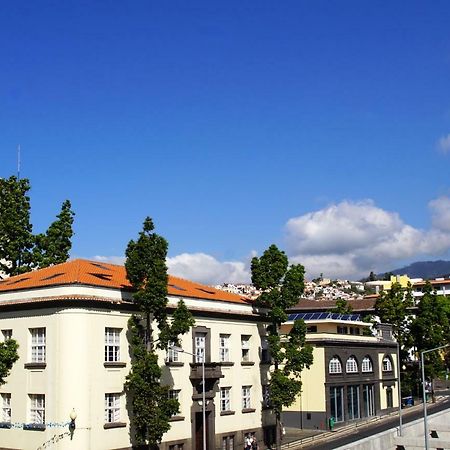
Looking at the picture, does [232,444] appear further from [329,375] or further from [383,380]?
[383,380]

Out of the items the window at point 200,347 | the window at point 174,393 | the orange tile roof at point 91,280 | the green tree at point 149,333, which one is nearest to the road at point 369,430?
the window at point 200,347

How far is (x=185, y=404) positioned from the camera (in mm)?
56188

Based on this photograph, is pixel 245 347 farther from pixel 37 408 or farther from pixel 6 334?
pixel 6 334

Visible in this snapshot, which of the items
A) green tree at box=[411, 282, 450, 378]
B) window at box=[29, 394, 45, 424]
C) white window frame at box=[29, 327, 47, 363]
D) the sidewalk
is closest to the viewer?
window at box=[29, 394, 45, 424]

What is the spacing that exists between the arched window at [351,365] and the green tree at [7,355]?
142ft

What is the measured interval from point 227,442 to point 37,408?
17716 mm

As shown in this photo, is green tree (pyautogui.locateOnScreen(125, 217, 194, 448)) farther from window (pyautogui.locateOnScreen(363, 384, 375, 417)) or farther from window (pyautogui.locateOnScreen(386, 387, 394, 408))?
window (pyautogui.locateOnScreen(386, 387, 394, 408))

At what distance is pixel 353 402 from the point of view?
272 feet

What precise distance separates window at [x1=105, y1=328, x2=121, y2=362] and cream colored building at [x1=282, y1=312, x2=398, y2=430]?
3162 cm

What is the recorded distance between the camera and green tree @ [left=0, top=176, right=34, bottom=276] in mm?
73562

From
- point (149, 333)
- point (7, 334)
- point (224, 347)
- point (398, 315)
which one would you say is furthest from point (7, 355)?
point (398, 315)

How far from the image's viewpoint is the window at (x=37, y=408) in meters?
49.0

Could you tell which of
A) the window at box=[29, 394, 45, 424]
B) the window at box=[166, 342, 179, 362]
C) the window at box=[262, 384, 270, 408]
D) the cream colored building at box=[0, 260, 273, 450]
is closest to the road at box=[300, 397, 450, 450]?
the window at box=[262, 384, 270, 408]

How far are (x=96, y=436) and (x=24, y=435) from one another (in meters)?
5.21
